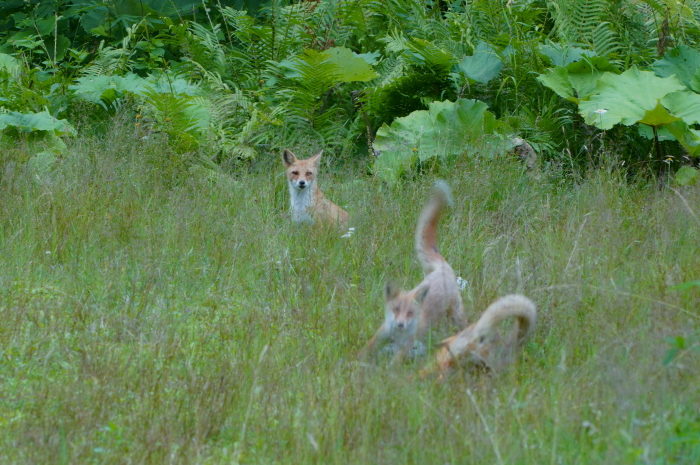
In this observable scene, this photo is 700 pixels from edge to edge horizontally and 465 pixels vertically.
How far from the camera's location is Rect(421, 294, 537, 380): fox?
183 inches

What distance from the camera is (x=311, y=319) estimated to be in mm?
5605

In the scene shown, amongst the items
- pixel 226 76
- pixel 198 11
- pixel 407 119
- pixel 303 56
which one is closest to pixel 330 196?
pixel 407 119

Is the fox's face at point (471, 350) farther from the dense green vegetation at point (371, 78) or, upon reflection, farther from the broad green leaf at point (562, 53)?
the broad green leaf at point (562, 53)

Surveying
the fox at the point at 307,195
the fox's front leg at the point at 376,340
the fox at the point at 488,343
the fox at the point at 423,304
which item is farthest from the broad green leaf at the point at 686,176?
the fox's front leg at the point at 376,340

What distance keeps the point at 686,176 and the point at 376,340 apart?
469 centimetres

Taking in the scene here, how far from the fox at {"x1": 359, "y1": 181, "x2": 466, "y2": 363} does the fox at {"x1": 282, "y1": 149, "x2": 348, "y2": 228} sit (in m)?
2.30

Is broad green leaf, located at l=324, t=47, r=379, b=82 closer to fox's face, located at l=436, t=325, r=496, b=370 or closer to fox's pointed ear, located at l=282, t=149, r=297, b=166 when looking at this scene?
fox's pointed ear, located at l=282, t=149, r=297, b=166

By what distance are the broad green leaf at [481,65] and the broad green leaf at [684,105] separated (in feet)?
6.63

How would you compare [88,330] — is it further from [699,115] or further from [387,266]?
[699,115]

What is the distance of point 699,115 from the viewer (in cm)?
854

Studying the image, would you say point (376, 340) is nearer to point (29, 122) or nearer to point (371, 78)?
point (29, 122)

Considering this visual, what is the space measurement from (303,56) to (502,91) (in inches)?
92.0

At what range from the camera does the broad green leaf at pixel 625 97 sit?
854 cm

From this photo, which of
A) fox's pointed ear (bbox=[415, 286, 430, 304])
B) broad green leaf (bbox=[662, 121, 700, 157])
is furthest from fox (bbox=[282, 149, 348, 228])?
broad green leaf (bbox=[662, 121, 700, 157])
